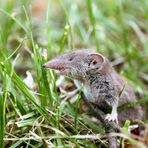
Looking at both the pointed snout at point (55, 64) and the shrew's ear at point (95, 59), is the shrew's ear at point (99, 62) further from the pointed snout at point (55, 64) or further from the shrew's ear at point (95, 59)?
the pointed snout at point (55, 64)

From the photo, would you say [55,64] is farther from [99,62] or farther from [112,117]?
[112,117]

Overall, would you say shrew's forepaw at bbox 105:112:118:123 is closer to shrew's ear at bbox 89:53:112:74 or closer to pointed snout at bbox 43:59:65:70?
shrew's ear at bbox 89:53:112:74

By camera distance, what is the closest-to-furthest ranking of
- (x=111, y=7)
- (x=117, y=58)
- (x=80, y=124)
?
(x=80, y=124)
(x=117, y=58)
(x=111, y=7)

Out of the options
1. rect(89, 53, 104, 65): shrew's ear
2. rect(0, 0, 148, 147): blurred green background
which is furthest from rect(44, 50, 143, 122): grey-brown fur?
rect(0, 0, 148, 147): blurred green background

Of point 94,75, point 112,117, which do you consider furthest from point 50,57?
point 112,117

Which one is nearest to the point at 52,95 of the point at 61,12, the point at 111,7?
the point at 111,7

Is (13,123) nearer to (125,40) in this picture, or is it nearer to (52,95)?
(52,95)
